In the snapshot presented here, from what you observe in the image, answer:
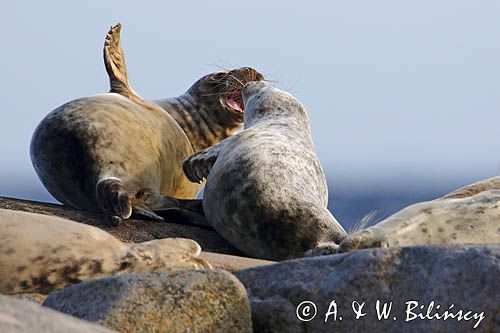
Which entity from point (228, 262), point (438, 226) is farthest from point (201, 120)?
point (228, 262)

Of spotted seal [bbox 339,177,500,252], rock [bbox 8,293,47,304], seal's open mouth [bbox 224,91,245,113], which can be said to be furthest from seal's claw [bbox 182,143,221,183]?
rock [bbox 8,293,47,304]

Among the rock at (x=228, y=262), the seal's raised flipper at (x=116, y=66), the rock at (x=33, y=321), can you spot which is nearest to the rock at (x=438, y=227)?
the rock at (x=228, y=262)

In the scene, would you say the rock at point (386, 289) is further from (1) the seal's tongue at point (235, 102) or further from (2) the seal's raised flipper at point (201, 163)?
(1) the seal's tongue at point (235, 102)

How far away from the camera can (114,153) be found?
28.2ft

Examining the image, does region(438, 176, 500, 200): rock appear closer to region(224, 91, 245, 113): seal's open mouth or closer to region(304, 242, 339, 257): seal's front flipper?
region(304, 242, 339, 257): seal's front flipper

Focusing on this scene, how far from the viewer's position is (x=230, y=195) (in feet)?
24.5

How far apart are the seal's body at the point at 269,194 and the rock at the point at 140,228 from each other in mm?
100

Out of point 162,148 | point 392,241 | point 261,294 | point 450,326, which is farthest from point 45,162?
point 450,326

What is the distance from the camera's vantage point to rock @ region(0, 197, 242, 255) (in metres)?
7.58

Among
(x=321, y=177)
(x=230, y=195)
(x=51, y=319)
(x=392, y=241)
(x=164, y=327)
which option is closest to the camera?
(x=51, y=319)

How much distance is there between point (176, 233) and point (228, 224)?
0.49 meters

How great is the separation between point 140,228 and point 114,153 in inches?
38.7

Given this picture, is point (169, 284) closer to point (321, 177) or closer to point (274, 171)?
point (274, 171)

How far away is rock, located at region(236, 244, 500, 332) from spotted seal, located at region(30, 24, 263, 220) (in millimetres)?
3553
